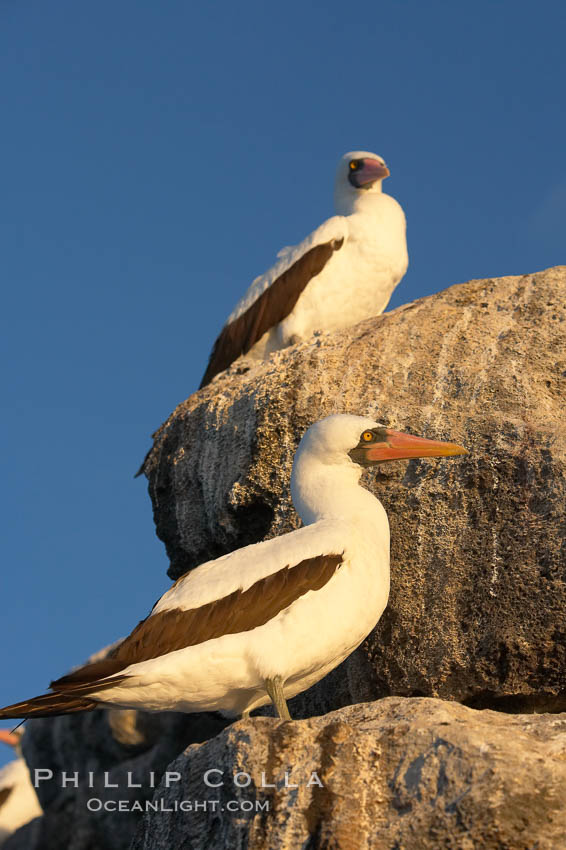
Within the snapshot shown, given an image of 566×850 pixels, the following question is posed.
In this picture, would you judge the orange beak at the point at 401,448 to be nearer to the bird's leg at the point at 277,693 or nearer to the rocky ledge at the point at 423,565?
the rocky ledge at the point at 423,565

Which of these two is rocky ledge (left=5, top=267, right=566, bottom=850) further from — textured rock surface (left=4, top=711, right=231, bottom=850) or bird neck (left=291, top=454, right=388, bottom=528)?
textured rock surface (left=4, top=711, right=231, bottom=850)

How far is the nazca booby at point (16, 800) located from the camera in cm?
1366

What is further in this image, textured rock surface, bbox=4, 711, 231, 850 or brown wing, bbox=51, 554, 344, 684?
textured rock surface, bbox=4, 711, 231, 850

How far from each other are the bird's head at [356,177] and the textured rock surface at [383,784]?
7.54 metres

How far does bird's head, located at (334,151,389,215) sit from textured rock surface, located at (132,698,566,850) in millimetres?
7540

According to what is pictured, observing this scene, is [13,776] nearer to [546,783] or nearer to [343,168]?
[343,168]

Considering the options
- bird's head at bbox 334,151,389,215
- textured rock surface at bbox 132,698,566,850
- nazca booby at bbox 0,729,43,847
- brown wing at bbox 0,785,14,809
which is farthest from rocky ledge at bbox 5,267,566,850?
brown wing at bbox 0,785,14,809

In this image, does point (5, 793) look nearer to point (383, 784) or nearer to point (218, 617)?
point (218, 617)

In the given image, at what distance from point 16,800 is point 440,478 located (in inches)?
373

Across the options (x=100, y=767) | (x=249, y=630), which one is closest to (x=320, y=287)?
(x=249, y=630)

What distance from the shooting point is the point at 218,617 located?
5723 millimetres

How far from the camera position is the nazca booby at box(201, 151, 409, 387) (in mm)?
10352

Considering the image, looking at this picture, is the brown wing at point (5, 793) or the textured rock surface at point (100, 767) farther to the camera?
the brown wing at point (5, 793)

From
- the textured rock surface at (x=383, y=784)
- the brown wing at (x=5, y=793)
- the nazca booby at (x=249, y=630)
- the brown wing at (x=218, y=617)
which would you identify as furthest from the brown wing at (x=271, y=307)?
the brown wing at (x=5, y=793)
